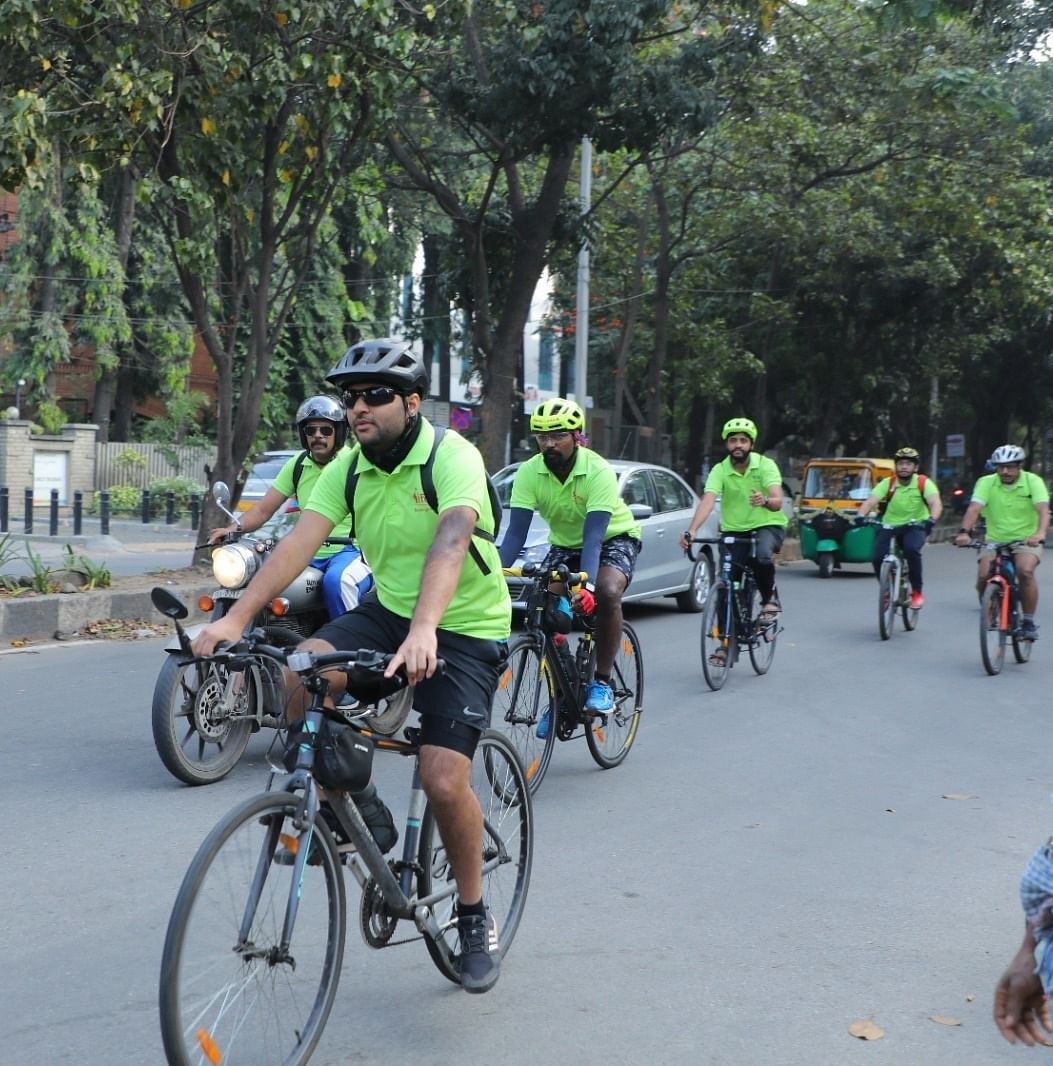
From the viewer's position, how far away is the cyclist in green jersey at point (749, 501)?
33.5ft

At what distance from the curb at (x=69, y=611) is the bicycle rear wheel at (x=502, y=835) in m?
7.24

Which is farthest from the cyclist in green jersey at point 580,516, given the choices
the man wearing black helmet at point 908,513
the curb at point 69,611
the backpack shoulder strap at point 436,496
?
the man wearing black helmet at point 908,513

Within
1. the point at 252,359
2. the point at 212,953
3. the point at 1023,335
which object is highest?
the point at 1023,335

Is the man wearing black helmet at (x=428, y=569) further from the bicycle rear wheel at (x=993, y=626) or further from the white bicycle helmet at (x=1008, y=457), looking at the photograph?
the white bicycle helmet at (x=1008, y=457)

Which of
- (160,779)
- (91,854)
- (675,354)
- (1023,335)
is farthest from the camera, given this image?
(1023,335)

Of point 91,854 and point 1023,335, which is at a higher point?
point 1023,335

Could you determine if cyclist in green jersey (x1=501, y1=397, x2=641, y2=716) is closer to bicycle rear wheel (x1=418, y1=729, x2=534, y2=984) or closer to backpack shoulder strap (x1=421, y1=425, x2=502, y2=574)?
bicycle rear wheel (x1=418, y1=729, x2=534, y2=984)

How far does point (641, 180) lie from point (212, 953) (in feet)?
82.4

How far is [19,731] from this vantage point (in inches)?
313

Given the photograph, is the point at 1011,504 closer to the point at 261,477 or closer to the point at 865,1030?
the point at 865,1030

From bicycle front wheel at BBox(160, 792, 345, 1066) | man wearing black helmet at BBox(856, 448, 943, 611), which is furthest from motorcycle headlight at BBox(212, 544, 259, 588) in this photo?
man wearing black helmet at BBox(856, 448, 943, 611)

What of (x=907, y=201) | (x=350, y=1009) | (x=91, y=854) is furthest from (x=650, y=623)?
(x=907, y=201)

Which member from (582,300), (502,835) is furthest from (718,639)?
(582,300)

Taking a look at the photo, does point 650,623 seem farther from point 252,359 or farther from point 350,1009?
point 350,1009
